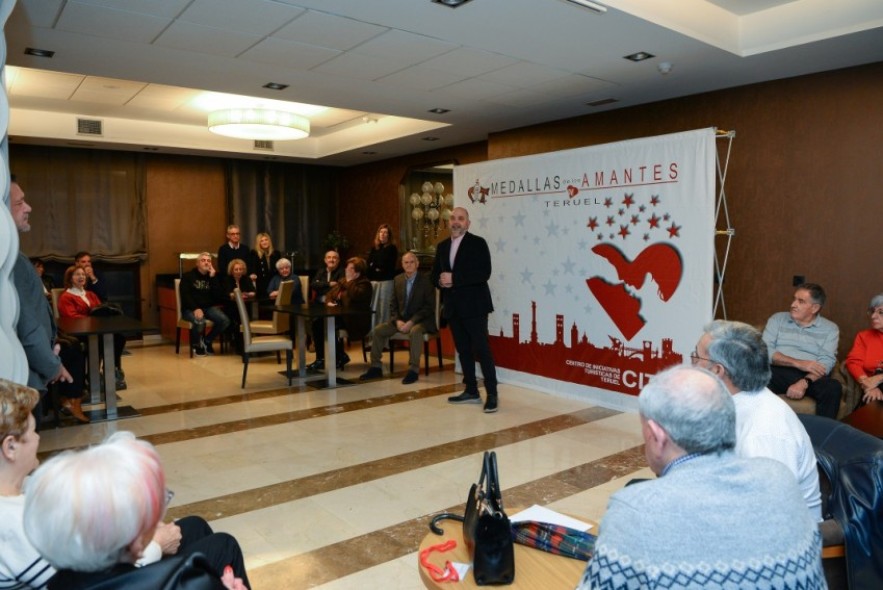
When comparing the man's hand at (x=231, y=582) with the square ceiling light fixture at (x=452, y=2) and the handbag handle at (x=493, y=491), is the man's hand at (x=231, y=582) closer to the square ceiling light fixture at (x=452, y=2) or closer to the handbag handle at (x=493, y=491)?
the handbag handle at (x=493, y=491)

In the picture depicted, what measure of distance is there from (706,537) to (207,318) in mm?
7401

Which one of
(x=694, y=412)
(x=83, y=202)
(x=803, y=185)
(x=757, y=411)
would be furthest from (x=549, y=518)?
(x=83, y=202)

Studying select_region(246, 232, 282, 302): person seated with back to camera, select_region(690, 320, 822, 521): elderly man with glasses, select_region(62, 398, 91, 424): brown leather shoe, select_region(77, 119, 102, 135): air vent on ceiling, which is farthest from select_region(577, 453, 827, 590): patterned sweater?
select_region(77, 119, 102, 135): air vent on ceiling

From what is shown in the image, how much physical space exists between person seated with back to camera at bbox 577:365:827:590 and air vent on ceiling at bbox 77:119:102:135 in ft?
26.8

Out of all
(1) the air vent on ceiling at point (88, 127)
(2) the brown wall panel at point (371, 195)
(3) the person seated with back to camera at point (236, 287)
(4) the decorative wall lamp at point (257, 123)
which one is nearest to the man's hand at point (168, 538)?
(4) the decorative wall lamp at point (257, 123)

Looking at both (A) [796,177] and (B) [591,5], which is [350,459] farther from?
(A) [796,177]

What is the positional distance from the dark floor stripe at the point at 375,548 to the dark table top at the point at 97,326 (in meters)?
2.63

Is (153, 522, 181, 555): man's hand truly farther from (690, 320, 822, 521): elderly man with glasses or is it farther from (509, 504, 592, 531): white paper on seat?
(690, 320, 822, 521): elderly man with glasses

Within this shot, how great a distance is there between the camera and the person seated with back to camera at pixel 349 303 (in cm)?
659

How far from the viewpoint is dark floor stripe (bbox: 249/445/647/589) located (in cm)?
271

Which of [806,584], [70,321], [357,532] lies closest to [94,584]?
[806,584]

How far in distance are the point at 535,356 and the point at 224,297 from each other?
4.12 metres

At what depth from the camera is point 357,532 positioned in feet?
10.2

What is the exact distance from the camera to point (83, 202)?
28.2 ft
